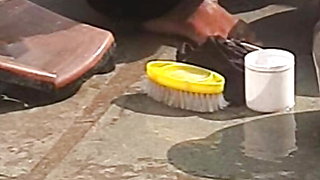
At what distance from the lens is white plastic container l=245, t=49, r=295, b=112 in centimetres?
196

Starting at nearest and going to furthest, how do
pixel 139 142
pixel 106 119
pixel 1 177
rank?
pixel 1 177 < pixel 139 142 < pixel 106 119

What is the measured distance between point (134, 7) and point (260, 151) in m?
0.93

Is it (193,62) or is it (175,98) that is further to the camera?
(193,62)

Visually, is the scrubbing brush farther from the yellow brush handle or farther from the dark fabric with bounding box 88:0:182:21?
the dark fabric with bounding box 88:0:182:21

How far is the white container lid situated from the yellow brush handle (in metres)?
0.09

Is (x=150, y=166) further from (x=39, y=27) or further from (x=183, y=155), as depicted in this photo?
(x=39, y=27)

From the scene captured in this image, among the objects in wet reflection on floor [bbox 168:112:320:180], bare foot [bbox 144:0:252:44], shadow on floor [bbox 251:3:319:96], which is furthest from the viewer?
bare foot [bbox 144:0:252:44]

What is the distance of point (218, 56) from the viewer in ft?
7.06

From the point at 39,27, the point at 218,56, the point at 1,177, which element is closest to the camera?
the point at 1,177

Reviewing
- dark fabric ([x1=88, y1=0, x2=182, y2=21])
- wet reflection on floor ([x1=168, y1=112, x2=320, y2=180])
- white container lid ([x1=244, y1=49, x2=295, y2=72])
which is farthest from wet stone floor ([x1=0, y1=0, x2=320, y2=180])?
dark fabric ([x1=88, y1=0, x2=182, y2=21])

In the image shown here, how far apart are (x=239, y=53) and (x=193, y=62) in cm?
13

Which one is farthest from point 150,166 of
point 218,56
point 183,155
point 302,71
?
point 302,71

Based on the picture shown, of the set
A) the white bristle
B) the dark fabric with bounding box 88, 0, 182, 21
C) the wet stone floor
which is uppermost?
the dark fabric with bounding box 88, 0, 182, 21

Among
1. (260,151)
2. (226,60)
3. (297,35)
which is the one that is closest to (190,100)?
(226,60)
